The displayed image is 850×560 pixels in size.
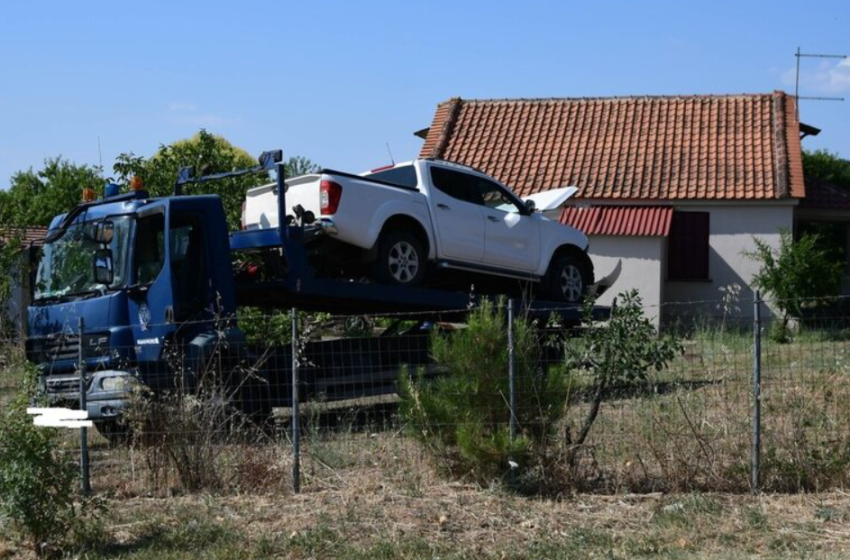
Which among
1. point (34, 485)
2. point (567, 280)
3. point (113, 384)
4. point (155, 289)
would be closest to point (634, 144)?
point (567, 280)

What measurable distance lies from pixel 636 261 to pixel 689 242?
4.94 ft

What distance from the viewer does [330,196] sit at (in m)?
13.0

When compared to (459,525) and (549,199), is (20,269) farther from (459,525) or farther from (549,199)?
(459,525)

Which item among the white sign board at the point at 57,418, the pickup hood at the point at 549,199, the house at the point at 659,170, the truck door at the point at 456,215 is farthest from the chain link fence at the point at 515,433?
the house at the point at 659,170

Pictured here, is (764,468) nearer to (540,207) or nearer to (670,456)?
(670,456)

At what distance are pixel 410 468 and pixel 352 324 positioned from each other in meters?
5.74

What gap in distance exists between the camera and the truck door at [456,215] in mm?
14258

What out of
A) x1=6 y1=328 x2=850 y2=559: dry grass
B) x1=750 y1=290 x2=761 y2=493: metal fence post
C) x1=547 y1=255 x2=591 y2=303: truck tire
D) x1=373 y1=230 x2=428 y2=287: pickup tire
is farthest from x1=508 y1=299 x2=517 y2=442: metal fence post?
x1=547 y1=255 x2=591 y2=303: truck tire

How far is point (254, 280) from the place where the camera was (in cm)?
1361

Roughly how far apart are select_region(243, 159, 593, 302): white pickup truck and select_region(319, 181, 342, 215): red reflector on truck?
0.04ft

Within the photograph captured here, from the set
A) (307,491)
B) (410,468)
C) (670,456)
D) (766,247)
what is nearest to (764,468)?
(670,456)

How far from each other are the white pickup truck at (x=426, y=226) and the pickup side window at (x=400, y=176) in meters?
0.01

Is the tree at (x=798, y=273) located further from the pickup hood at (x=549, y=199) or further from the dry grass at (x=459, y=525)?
the dry grass at (x=459, y=525)

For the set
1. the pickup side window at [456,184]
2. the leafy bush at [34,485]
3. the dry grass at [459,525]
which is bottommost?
the dry grass at [459,525]
